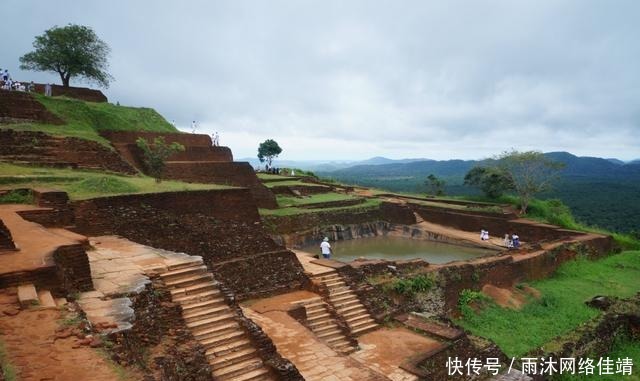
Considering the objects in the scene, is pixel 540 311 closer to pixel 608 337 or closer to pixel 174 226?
pixel 608 337

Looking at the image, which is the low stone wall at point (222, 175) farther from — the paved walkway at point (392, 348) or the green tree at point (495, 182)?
the green tree at point (495, 182)

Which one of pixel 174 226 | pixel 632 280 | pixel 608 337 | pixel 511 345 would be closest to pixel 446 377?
pixel 511 345

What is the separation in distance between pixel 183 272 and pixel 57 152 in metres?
8.74

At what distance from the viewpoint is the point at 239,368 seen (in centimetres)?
613

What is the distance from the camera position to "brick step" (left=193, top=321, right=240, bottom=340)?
620 centimetres

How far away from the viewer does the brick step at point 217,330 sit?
20.3 ft

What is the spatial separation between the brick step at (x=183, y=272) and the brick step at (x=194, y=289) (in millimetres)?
241

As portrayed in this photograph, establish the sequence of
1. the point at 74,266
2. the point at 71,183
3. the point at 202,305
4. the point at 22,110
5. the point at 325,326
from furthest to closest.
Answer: the point at 22,110, the point at 71,183, the point at 325,326, the point at 202,305, the point at 74,266

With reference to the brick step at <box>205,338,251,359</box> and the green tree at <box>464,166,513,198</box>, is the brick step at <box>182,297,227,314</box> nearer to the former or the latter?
the brick step at <box>205,338,251,359</box>

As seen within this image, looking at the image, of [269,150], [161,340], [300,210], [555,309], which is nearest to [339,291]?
[161,340]

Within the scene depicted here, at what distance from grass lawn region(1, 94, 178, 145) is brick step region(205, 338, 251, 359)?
10818 mm

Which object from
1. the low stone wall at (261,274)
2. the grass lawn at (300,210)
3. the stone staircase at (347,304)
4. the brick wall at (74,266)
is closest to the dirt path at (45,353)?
the brick wall at (74,266)

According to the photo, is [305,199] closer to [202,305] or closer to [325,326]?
[325,326]

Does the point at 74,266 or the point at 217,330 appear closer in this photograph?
the point at 74,266
